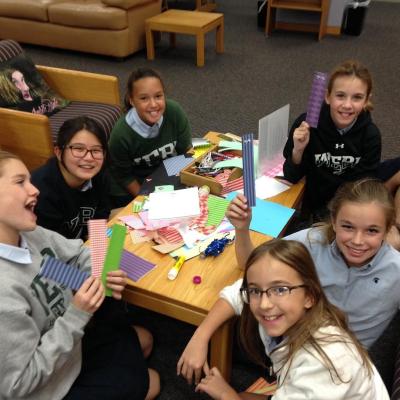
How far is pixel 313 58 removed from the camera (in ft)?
15.7

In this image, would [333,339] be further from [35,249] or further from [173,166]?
[173,166]

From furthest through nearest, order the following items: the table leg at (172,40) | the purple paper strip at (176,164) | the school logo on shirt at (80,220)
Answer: the table leg at (172,40) → the purple paper strip at (176,164) → the school logo on shirt at (80,220)

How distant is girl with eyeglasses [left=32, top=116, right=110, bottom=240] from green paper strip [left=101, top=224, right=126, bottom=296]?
0.50 m

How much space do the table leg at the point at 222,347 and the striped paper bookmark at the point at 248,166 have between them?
38cm

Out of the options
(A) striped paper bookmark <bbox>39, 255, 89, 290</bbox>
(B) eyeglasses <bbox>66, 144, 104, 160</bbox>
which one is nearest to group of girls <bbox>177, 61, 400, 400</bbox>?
(A) striped paper bookmark <bbox>39, 255, 89, 290</bbox>

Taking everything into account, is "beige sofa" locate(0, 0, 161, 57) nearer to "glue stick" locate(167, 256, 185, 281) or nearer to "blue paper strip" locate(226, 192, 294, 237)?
"blue paper strip" locate(226, 192, 294, 237)

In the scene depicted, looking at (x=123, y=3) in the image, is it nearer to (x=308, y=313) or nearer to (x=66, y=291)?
(x=66, y=291)

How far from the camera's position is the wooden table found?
1.27 m

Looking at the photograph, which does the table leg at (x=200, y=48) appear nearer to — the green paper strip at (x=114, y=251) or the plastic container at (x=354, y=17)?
the plastic container at (x=354, y=17)

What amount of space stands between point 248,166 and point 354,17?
16.1 feet

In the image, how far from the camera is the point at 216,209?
1606 mm

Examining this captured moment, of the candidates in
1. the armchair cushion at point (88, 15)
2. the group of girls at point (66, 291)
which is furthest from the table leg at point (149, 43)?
the group of girls at point (66, 291)

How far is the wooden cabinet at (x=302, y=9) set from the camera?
5152 millimetres

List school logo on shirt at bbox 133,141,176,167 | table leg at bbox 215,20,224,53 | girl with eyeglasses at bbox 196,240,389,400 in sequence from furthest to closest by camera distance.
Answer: table leg at bbox 215,20,224,53
school logo on shirt at bbox 133,141,176,167
girl with eyeglasses at bbox 196,240,389,400
